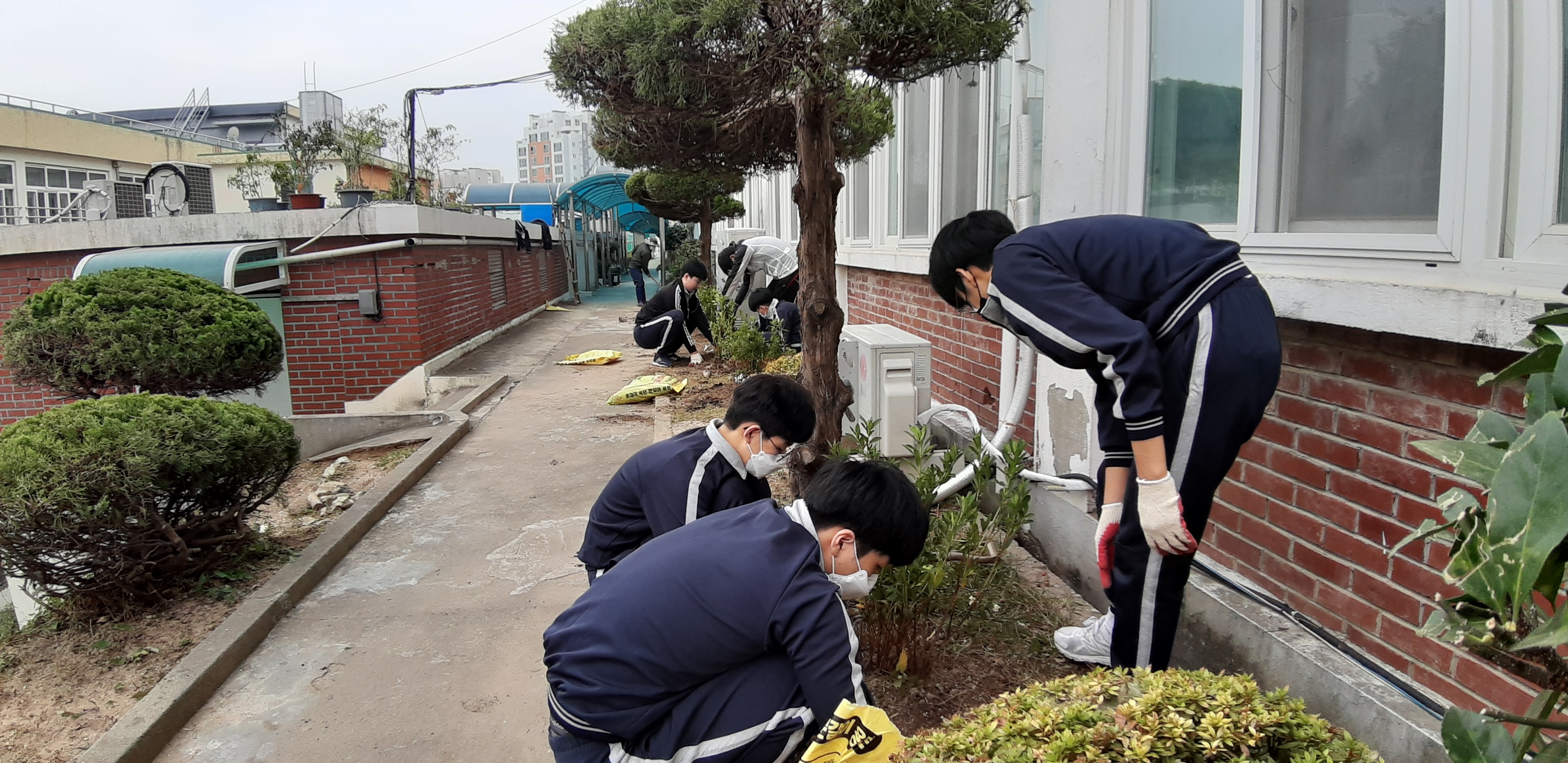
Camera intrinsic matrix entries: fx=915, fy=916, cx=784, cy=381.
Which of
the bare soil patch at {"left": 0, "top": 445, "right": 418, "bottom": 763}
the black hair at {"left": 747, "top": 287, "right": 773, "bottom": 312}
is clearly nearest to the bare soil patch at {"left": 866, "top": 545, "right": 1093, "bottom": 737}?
the bare soil patch at {"left": 0, "top": 445, "right": 418, "bottom": 763}

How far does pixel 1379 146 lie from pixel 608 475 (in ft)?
15.2

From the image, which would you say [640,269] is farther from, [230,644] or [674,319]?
[230,644]

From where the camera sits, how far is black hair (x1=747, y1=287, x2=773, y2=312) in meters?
9.82

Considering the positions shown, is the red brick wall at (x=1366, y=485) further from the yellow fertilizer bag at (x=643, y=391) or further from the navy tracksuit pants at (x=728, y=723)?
the yellow fertilizer bag at (x=643, y=391)

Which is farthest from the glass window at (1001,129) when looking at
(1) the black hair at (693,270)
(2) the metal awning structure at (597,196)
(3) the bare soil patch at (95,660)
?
(2) the metal awning structure at (597,196)

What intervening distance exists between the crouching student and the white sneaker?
1093mm

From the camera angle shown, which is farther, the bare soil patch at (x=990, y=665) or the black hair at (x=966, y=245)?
the bare soil patch at (x=990, y=665)

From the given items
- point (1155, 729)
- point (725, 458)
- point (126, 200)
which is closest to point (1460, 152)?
point (1155, 729)

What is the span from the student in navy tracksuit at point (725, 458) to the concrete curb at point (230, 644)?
168 centimetres

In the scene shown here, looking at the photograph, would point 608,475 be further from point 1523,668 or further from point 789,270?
point 1523,668

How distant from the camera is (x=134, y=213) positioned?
19.9 m

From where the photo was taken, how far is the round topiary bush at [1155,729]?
1249mm

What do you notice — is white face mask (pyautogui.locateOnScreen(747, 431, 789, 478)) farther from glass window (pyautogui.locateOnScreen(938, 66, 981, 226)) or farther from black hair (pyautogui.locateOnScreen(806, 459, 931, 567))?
glass window (pyautogui.locateOnScreen(938, 66, 981, 226))

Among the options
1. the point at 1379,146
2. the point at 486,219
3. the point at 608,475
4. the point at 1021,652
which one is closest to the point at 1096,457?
the point at 1021,652
